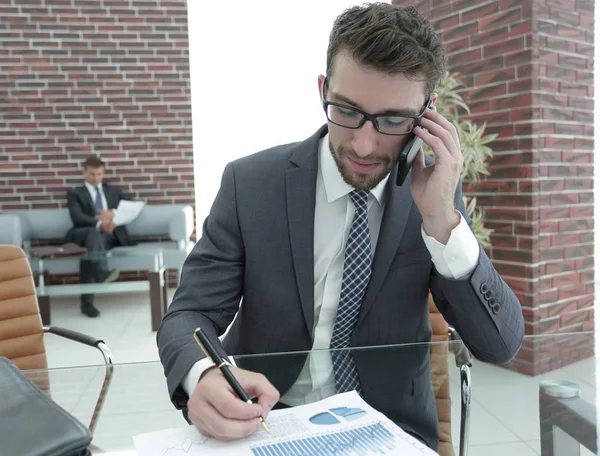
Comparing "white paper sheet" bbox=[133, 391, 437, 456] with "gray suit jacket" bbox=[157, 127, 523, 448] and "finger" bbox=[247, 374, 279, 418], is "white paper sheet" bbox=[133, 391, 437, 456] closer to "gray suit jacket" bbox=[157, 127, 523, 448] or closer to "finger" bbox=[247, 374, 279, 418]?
"finger" bbox=[247, 374, 279, 418]

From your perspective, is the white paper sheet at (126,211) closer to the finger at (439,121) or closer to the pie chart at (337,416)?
the finger at (439,121)

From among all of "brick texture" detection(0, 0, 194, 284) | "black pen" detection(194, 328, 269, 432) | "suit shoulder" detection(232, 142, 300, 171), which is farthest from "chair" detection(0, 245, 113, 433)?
"brick texture" detection(0, 0, 194, 284)

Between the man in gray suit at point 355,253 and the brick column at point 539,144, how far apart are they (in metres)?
2.06

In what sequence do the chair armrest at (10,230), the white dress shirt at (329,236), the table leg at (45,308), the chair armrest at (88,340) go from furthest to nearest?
the chair armrest at (10,230) < the table leg at (45,308) < the chair armrest at (88,340) < the white dress shirt at (329,236)

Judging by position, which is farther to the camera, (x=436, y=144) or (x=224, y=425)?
(x=436, y=144)

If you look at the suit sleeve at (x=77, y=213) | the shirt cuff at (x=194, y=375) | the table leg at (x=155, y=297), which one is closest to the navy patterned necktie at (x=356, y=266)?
the shirt cuff at (x=194, y=375)

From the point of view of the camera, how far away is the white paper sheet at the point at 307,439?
812 mm

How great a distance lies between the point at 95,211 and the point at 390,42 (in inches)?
196

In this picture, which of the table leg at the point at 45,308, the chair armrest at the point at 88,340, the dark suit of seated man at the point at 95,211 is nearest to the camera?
the chair armrest at the point at 88,340

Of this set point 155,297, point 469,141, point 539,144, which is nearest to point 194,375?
point 469,141

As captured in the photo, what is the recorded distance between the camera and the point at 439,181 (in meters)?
1.20

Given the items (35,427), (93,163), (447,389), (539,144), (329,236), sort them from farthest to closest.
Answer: (93,163) < (539,144) < (329,236) < (447,389) < (35,427)

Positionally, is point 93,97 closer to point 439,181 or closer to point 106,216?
point 106,216

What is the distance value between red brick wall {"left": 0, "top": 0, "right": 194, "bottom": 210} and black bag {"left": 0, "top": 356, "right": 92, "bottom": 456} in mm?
5338
